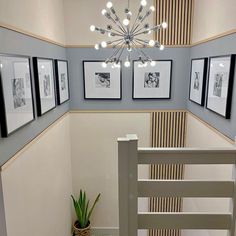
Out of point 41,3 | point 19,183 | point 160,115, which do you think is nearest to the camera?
point 19,183

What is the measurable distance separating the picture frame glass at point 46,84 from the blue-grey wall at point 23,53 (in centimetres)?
10

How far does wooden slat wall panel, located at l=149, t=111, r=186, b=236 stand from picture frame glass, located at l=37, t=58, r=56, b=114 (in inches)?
82.0

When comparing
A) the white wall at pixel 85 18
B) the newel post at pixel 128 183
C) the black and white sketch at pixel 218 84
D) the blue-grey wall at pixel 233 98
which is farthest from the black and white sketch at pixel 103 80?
the newel post at pixel 128 183

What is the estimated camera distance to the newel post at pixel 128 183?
209 cm

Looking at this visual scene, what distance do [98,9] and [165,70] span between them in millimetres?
1627

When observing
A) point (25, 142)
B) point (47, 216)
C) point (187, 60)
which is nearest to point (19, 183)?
point (25, 142)

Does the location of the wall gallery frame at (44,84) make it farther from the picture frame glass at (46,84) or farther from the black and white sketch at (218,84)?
the black and white sketch at (218,84)

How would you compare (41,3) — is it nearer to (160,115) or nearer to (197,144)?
(160,115)

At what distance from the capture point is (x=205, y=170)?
3.52 meters

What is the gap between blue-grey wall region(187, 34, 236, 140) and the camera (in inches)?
103

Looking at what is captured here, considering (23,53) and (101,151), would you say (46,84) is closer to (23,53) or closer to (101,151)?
(23,53)

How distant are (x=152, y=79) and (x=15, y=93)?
2.85 metres

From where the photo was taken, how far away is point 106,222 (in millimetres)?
5133

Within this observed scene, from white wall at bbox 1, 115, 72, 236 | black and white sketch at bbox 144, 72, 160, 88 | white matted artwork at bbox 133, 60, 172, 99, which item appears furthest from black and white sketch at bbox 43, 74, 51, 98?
black and white sketch at bbox 144, 72, 160, 88
